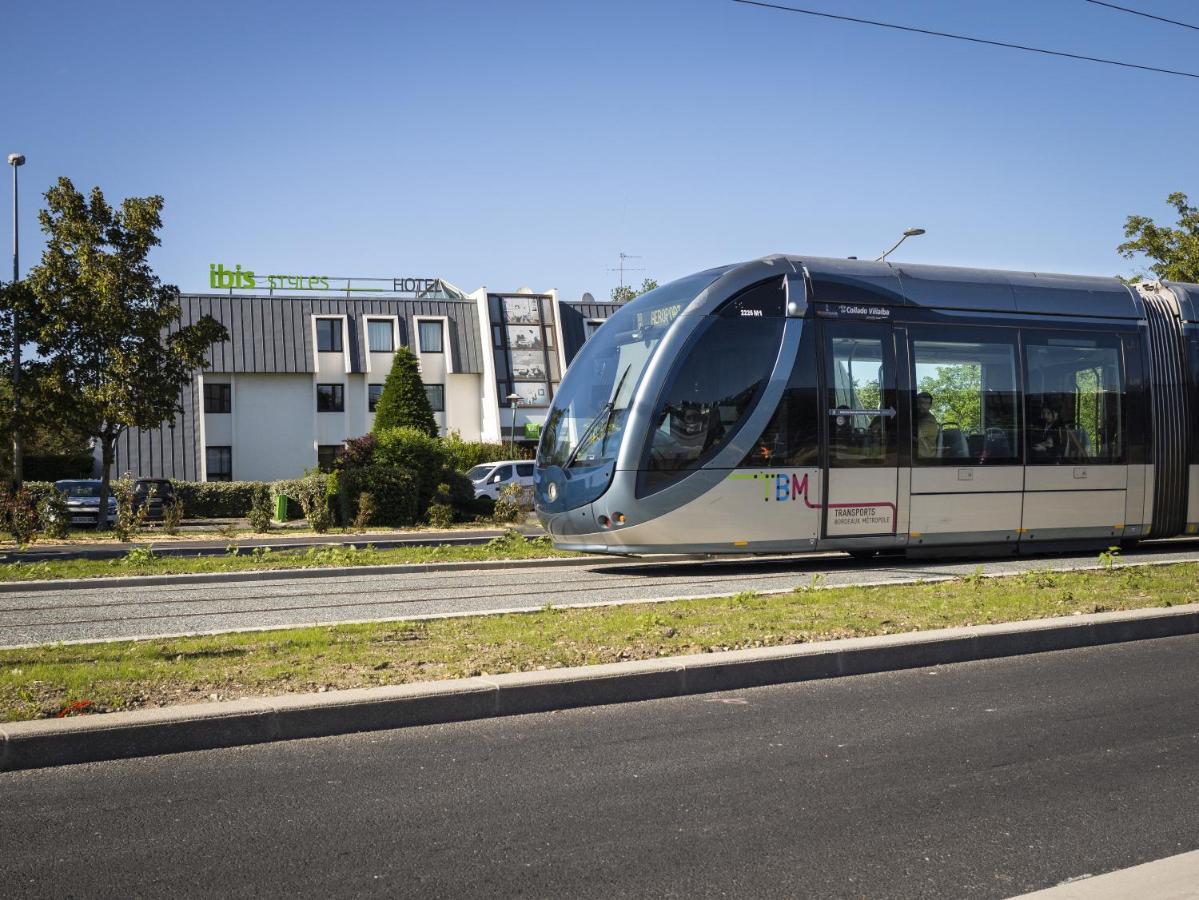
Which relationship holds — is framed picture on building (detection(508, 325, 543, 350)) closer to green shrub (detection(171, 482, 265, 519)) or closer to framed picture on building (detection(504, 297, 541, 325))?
framed picture on building (detection(504, 297, 541, 325))

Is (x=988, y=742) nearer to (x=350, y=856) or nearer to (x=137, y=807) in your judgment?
(x=350, y=856)

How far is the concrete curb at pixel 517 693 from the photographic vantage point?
557 centimetres

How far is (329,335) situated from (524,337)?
31.1 feet

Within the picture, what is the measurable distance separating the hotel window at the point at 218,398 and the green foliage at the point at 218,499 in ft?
46.7

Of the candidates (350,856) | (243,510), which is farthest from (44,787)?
(243,510)

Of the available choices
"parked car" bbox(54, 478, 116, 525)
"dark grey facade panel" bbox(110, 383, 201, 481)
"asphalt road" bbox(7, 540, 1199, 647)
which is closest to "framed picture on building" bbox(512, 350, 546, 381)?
"dark grey facade panel" bbox(110, 383, 201, 481)

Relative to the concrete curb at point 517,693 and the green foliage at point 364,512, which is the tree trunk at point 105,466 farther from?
the concrete curb at point 517,693

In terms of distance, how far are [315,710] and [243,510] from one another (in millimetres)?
35416

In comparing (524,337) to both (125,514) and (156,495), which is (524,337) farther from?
(125,514)

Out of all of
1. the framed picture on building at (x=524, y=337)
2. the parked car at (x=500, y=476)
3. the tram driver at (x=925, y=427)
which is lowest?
the parked car at (x=500, y=476)

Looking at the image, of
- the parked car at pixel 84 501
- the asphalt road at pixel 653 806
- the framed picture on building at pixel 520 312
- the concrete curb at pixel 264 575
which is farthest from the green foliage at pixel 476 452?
the asphalt road at pixel 653 806

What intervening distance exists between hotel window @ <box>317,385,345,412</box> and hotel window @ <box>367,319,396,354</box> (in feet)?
8.25

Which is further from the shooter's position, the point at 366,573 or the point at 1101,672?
the point at 366,573

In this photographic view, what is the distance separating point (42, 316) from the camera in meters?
26.5
